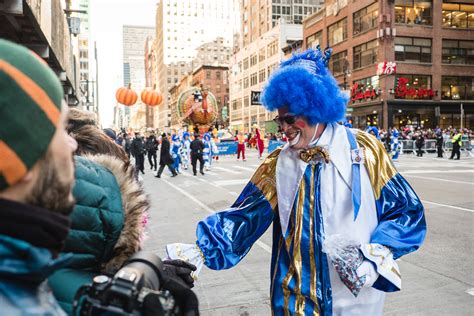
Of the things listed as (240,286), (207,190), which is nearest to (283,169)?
(240,286)

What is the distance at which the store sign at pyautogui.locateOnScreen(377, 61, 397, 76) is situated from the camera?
1491 inches

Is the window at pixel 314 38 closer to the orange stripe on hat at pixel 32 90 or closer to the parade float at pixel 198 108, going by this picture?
the parade float at pixel 198 108

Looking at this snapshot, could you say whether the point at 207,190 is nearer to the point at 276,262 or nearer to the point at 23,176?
the point at 276,262

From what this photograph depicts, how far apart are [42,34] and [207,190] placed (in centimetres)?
599

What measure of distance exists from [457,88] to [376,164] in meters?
44.9

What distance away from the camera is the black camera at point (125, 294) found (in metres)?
1.00

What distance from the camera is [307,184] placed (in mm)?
2369

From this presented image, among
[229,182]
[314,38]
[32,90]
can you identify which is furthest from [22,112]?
[314,38]

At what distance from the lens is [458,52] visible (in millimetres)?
41938

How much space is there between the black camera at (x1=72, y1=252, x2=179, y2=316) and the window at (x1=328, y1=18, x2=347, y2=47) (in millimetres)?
48153

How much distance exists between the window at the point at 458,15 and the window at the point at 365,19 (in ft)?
23.2

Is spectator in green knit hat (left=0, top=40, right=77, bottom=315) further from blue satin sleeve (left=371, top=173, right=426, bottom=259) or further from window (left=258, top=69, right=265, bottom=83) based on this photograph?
window (left=258, top=69, right=265, bottom=83)

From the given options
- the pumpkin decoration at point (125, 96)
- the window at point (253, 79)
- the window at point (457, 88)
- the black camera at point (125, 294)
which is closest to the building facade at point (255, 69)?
the window at point (253, 79)

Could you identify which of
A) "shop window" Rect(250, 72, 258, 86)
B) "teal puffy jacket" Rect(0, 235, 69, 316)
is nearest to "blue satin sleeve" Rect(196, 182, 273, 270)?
"teal puffy jacket" Rect(0, 235, 69, 316)
